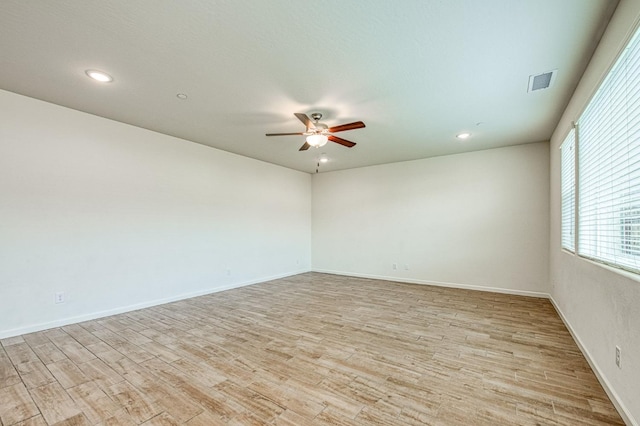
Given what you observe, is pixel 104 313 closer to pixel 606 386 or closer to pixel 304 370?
pixel 304 370

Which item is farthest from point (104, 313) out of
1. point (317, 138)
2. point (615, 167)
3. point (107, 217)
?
point (615, 167)

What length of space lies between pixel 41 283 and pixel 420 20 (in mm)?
4795

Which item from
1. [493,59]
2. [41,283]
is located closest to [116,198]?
[41,283]

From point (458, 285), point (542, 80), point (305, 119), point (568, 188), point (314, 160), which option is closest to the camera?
point (542, 80)

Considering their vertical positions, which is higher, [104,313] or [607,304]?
[607,304]

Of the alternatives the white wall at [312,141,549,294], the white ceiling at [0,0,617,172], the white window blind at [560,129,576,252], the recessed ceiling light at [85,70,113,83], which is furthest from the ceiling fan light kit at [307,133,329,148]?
the white wall at [312,141,549,294]

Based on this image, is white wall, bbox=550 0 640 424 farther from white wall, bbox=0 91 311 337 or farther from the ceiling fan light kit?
white wall, bbox=0 91 311 337

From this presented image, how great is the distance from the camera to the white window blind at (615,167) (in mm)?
1707

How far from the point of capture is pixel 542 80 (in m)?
2.73

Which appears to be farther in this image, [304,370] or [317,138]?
[317,138]

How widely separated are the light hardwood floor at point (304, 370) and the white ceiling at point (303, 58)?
2674 millimetres

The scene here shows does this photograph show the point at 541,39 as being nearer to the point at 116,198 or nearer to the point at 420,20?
the point at 420,20

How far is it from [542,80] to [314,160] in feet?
13.1

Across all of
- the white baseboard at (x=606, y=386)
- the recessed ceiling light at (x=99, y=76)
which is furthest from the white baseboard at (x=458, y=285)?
the recessed ceiling light at (x=99, y=76)
